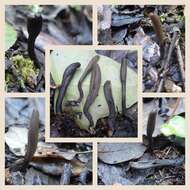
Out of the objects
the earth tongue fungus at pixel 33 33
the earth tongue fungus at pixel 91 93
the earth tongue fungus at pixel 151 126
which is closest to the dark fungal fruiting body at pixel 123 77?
the earth tongue fungus at pixel 91 93

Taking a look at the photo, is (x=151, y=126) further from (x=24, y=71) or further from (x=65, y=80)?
(x=24, y=71)

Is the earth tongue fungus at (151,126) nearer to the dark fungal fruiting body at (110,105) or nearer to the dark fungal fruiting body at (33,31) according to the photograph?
the dark fungal fruiting body at (110,105)

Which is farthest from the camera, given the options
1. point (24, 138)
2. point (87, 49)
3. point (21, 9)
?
point (21, 9)

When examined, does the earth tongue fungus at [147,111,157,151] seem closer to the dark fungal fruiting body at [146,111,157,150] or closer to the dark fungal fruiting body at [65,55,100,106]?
the dark fungal fruiting body at [146,111,157,150]

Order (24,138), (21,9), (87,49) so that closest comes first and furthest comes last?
(87,49) < (24,138) < (21,9)

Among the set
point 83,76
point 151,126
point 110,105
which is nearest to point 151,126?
point 151,126

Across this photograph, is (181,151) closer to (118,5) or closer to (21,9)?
(118,5)

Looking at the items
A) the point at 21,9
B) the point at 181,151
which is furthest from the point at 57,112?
the point at 21,9
